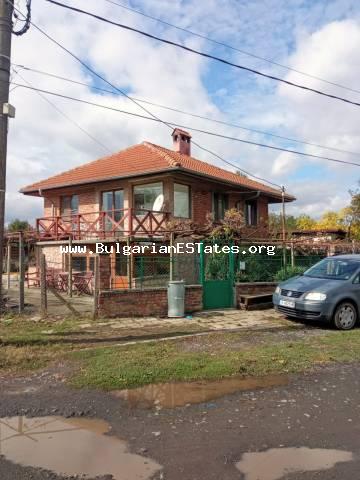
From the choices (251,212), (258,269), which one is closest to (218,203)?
(251,212)

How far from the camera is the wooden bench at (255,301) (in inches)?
481

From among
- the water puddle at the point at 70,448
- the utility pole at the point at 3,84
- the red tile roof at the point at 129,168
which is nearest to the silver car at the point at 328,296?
the utility pole at the point at 3,84

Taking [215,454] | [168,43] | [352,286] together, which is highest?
[168,43]

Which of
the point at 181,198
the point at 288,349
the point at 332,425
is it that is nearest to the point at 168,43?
the point at 288,349

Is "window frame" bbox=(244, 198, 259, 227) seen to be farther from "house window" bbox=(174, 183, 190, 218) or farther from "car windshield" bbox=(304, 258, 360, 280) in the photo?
"car windshield" bbox=(304, 258, 360, 280)

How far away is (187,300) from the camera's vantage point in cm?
1166

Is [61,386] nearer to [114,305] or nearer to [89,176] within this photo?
[114,305]

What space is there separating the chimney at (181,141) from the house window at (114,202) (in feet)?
18.0

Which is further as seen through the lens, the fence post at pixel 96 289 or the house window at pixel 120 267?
the house window at pixel 120 267

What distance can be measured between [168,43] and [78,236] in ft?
33.4

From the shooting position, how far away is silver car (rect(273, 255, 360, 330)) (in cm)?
927

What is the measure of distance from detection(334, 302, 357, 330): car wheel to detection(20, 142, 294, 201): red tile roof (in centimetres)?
875

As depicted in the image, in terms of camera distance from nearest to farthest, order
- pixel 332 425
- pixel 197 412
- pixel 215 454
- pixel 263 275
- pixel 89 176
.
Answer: pixel 215 454 → pixel 332 425 → pixel 197 412 → pixel 263 275 → pixel 89 176

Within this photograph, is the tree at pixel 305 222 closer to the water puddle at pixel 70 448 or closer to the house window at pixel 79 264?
the house window at pixel 79 264
